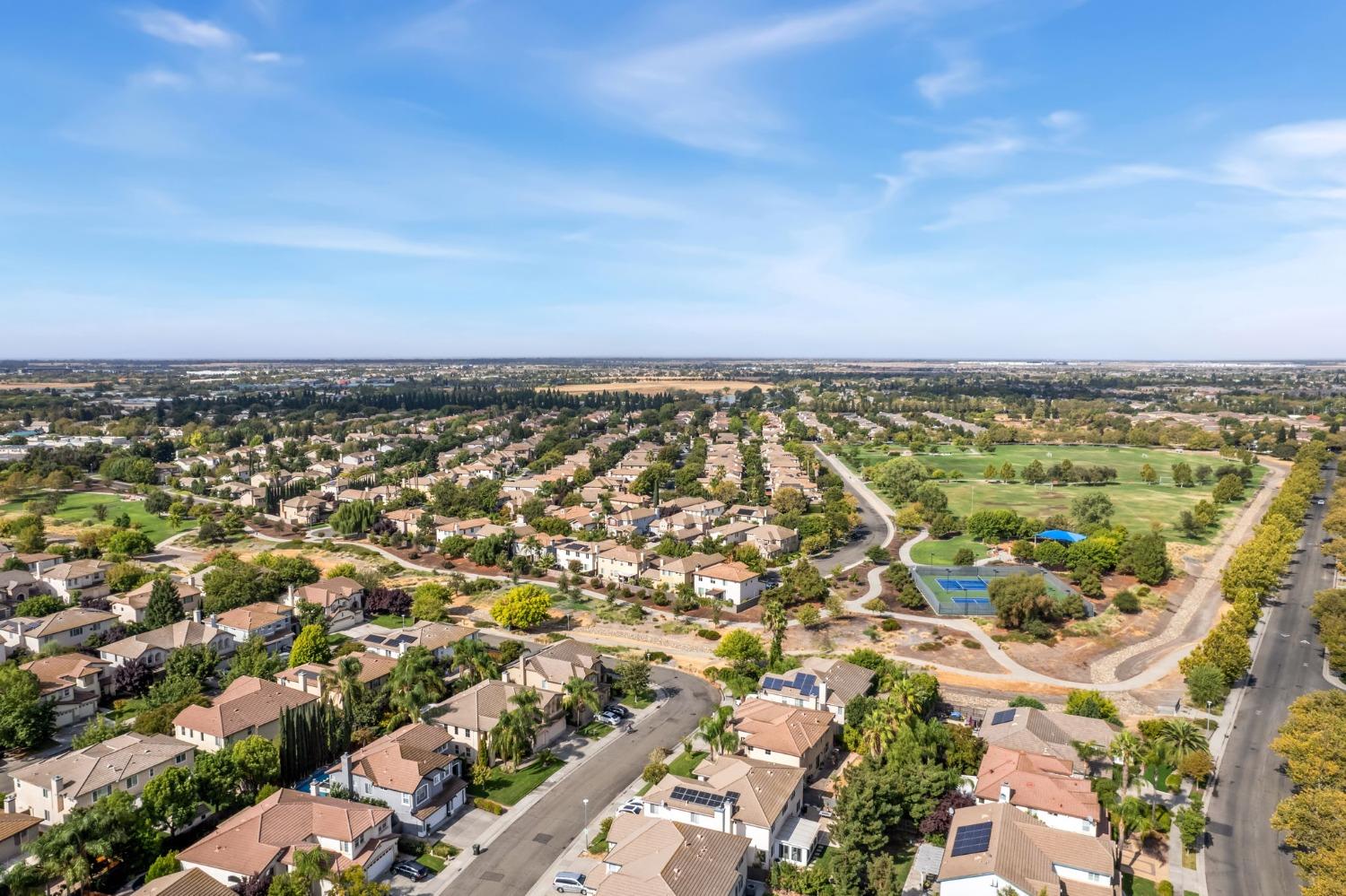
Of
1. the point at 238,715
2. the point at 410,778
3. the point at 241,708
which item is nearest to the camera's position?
the point at 410,778

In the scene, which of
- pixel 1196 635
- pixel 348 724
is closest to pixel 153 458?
pixel 348 724

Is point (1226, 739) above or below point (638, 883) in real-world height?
below

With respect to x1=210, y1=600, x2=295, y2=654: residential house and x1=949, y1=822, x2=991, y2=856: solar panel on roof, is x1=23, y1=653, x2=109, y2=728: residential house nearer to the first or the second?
x1=210, y1=600, x2=295, y2=654: residential house

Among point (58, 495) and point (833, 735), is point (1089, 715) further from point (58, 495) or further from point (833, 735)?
point (58, 495)

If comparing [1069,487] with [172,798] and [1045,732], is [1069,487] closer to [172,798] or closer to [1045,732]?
[1045,732]

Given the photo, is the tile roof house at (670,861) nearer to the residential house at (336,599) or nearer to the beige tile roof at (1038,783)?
the beige tile roof at (1038,783)

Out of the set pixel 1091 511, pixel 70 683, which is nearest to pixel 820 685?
pixel 70 683

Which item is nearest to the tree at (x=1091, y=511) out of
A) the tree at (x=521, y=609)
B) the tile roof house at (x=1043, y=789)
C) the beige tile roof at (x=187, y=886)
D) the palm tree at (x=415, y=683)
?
the tile roof house at (x=1043, y=789)
